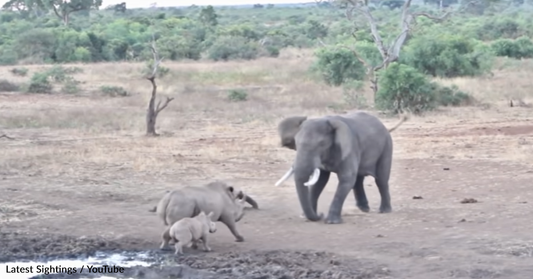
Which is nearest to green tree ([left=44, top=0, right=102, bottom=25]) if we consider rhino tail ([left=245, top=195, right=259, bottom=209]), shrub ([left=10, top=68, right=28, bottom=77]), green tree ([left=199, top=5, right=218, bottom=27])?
green tree ([left=199, top=5, right=218, bottom=27])

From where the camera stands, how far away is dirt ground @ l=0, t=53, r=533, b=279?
9.42 m

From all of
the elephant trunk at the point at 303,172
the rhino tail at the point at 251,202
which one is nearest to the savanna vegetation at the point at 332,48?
the rhino tail at the point at 251,202

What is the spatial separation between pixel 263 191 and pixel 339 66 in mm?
20962

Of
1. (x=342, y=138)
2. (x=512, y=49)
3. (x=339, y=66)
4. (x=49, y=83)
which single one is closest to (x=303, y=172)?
(x=342, y=138)

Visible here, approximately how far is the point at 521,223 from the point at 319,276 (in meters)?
3.43

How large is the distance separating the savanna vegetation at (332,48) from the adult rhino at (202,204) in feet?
39.6

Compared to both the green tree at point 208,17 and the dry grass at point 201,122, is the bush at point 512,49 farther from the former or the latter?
the green tree at point 208,17

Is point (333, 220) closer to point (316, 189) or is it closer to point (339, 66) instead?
point (316, 189)

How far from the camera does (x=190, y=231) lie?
9.52 meters

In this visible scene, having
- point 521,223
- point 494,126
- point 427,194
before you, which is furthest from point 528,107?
point 521,223

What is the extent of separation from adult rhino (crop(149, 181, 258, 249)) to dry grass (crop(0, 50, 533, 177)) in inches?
193

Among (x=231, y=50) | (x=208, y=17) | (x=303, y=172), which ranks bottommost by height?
(x=231, y=50)

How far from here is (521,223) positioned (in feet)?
36.5

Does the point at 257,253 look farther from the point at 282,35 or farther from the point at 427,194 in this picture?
the point at 282,35
